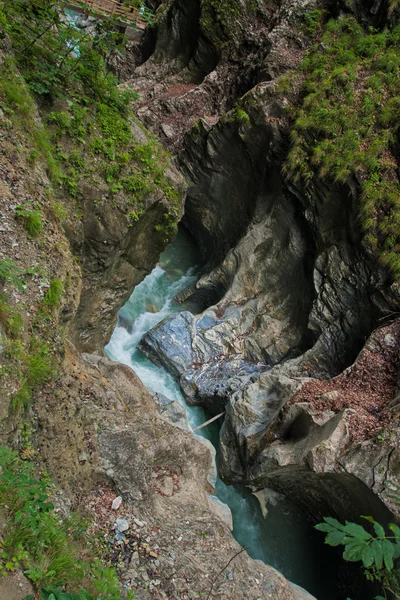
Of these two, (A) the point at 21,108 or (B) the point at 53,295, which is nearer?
(B) the point at 53,295

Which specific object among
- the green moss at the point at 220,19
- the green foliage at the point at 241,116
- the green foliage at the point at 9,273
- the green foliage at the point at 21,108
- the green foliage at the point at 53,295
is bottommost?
the green foliage at the point at 53,295

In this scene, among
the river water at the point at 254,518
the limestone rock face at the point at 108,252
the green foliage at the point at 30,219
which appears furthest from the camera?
the river water at the point at 254,518

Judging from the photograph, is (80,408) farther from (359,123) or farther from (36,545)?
(359,123)

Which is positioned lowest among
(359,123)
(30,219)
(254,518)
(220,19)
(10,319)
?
(254,518)

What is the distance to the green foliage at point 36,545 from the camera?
9.43ft

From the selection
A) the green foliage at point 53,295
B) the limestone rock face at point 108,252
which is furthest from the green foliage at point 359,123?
the green foliage at point 53,295

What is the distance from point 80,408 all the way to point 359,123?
1081cm

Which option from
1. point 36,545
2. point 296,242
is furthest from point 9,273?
point 296,242

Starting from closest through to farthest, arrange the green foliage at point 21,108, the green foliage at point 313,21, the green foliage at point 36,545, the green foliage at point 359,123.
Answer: the green foliage at point 36,545 < the green foliage at point 21,108 < the green foliage at point 359,123 < the green foliage at point 313,21

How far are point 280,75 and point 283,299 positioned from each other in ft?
25.7

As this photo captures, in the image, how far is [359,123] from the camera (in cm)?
1059

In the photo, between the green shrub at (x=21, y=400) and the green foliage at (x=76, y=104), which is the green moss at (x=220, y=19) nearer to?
the green foliage at (x=76, y=104)

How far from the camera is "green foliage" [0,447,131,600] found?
2873 mm

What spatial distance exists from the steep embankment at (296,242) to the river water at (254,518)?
50 centimetres
